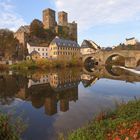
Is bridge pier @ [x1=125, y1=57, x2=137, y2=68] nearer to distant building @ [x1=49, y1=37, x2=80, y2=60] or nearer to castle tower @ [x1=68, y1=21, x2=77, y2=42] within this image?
distant building @ [x1=49, y1=37, x2=80, y2=60]

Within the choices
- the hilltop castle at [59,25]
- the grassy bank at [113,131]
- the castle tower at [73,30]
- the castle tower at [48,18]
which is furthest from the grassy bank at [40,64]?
the grassy bank at [113,131]

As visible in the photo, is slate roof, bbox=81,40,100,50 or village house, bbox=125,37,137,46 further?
village house, bbox=125,37,137,46

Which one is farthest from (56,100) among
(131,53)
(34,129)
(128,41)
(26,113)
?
(128,41)

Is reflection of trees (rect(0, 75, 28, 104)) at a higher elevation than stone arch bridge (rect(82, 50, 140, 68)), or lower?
lower

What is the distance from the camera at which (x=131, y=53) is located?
197 ft

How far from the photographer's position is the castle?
96.1m

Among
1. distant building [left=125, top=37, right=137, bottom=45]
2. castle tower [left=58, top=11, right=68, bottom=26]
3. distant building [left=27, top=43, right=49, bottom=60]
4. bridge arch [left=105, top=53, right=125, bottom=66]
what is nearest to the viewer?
bridge arch [left=105, top=53, right=125, bottom=66]

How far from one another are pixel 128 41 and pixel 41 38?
175 ft

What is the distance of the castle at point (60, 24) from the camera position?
96125 mm

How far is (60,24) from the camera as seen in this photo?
105 meters

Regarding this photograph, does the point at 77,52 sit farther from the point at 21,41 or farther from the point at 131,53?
the point at 131,53

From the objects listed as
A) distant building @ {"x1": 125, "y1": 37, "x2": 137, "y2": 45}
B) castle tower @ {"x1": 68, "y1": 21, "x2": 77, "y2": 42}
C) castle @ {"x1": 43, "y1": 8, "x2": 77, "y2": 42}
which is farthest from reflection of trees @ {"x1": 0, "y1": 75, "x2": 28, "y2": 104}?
distant building @ {"x1": 125, "y1": 37, "x2": 137, "y2": 45}

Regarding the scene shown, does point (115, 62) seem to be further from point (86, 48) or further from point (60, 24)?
point (60, 24)

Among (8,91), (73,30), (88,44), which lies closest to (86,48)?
(88,44)
